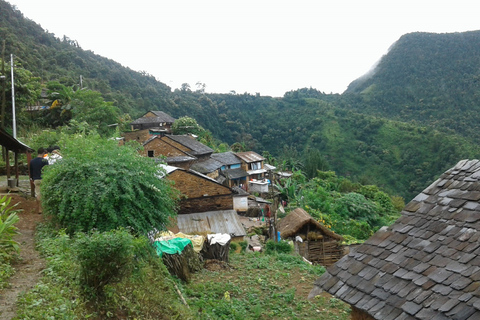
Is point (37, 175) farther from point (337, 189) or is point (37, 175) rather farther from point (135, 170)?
point (337, 189)

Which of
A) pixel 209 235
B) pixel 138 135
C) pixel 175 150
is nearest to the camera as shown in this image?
pixel 209 235

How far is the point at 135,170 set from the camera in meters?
9.95

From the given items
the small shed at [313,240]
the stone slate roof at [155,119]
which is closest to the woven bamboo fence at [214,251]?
the small shed at [313,240]

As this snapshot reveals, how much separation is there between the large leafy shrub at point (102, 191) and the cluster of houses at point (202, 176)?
5.83 feet

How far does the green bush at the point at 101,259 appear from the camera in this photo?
5.76 m

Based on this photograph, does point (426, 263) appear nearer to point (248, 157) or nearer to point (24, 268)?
point (24, 268)

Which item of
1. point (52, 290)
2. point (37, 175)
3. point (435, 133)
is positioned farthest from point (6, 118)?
point (435, 133)

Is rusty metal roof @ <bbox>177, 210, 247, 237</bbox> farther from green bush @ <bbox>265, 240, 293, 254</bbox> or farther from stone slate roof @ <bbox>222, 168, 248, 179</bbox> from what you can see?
stone slate roof @ <bbox>222, 168, 248, 179</bbox>

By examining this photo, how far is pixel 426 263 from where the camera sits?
4871 millimetres

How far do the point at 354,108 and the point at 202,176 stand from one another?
83757mm

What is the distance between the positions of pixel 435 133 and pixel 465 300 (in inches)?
2634

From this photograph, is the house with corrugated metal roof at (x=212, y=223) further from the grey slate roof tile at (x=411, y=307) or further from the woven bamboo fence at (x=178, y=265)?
the grey slate roof tile at (x=411, y=307)

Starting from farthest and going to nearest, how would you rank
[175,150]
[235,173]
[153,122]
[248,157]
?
[153,122] → [248,157] → [235,173] → [175,150]

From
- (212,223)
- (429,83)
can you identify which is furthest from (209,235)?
(429,83)
